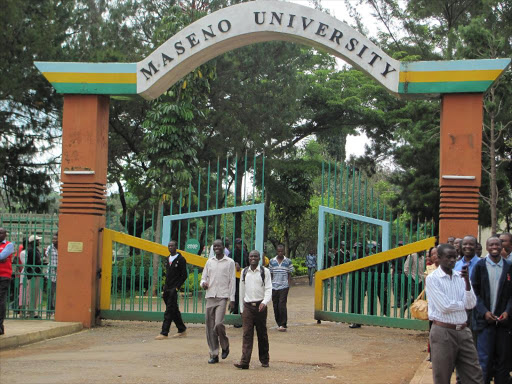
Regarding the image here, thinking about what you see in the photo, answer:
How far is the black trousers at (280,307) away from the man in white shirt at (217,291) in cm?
370

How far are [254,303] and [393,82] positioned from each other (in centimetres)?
527

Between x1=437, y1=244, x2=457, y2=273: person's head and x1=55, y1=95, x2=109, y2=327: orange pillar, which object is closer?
x1=437, y1=244, x2=457, y2=273: person's head

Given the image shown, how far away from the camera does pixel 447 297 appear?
6.44 metres

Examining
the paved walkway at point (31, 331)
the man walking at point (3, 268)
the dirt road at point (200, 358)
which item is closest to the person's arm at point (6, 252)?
the man walking at point (3, 268)

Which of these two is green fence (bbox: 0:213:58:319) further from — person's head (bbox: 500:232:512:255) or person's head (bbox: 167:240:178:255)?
person's head (bbox: 500:232:512:255)

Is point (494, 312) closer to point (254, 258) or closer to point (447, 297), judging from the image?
point (447, 297)

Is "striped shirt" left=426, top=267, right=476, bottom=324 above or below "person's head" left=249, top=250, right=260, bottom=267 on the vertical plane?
below

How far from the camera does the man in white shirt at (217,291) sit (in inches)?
391

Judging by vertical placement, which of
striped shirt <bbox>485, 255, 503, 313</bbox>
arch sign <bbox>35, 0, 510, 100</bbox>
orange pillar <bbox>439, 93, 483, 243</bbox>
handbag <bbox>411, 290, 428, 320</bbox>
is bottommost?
handbag <bbox>411, 290, 428, 320</bbox>

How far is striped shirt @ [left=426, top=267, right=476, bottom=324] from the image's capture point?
21.0 ft

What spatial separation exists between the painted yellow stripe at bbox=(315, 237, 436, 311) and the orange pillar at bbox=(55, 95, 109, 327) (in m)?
4.31

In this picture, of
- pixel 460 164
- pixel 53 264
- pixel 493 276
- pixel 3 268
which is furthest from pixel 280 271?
pixel 493 276

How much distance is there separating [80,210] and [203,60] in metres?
3.60

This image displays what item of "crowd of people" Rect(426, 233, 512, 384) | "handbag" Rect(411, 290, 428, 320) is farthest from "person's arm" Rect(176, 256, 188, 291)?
"crowd of people" Rect(426, 233, 512, 384)
